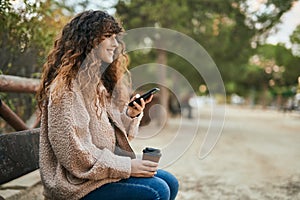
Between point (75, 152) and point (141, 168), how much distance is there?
265 millimetres

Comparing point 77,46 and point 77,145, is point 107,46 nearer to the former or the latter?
point 77,46

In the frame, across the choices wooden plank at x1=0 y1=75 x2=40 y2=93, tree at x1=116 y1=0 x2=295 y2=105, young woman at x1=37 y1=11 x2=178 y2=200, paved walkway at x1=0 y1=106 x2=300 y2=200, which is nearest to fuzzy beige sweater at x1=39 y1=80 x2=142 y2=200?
young woman at x1=37 y1=11 x2=178 y2=200

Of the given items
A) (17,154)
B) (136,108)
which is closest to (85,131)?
(136,108)

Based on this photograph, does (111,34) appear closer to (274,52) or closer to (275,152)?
(275,152)

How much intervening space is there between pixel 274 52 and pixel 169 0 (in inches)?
309

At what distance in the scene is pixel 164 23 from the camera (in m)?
8.34

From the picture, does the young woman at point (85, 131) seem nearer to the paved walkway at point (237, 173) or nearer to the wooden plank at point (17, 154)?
the wooden plank at point (17, 154)

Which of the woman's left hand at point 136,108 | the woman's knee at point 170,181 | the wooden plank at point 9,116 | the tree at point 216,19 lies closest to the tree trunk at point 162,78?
the tree at point 216,19

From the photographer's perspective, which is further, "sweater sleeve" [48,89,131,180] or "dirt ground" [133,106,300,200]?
"dirt ground" [133,106,300,200]

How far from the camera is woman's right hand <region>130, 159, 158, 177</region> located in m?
1.34

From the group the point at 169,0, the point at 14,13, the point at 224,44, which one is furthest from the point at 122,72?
the point at 224,44

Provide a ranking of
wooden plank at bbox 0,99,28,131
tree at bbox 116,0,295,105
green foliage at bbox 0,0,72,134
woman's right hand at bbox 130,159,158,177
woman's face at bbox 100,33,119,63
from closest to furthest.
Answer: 1. woman's right hand at bbox 130,159,158,177
2. woman's face at bbox 100,33,119,63
3. wooden plank at bbox 0,99,28,131
4. green foliage at bbox 0,0,72,134
5. tree at bbox 116,0,295,105

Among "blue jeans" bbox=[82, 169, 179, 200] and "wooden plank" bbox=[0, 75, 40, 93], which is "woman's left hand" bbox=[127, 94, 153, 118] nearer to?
"blue jeans" bbox=[82, 169, 179, 200]

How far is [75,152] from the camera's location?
4.07ft
